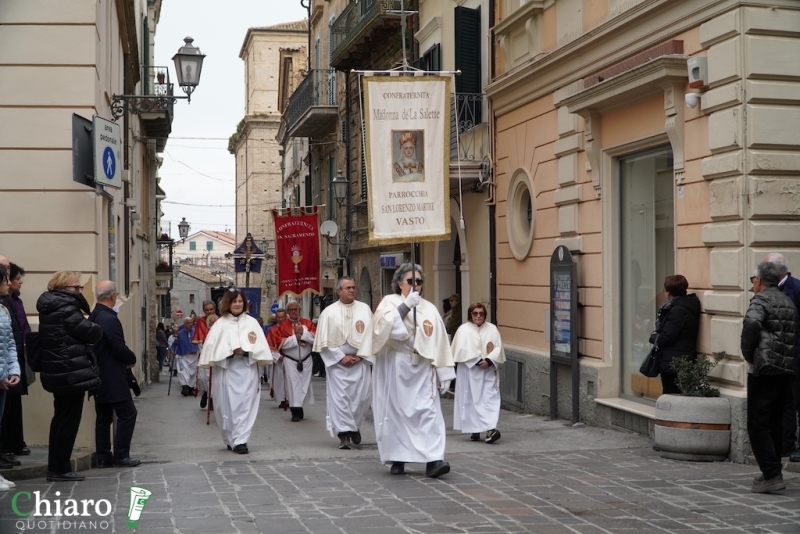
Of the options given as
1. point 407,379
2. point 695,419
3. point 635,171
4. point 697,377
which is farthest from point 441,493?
point 635,171

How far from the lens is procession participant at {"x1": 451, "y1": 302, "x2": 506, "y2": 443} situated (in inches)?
487

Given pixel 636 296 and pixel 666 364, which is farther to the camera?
pixel 636 296

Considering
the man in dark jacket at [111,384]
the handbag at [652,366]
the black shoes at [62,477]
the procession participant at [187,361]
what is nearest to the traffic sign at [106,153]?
the man in dark jacket at [111,384]

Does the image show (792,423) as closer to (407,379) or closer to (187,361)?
(407,379)

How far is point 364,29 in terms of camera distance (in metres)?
24.3

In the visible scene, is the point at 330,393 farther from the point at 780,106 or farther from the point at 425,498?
the point at 780,106

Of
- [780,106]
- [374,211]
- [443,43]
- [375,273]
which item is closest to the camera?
[780,106]

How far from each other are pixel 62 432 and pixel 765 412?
18.2 feet

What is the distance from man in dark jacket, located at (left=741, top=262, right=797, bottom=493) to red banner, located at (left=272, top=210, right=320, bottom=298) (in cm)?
1549

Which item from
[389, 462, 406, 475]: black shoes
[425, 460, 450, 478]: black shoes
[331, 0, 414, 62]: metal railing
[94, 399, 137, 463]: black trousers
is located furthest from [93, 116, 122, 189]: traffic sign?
[331, 0, 414, 62]: metal railing

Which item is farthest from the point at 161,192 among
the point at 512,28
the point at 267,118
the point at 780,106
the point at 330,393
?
the point at 780,106

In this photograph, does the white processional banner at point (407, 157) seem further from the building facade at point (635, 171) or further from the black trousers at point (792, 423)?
the black trousers at point (792, 423)

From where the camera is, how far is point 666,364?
10961 millimetres

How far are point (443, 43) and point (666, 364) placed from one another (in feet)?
34.9
